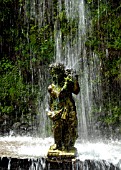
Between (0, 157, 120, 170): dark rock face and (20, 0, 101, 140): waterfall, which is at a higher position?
(20, 0, 101, 140): waterfall

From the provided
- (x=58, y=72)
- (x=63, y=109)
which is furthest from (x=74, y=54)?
A: (x=63, y=109)

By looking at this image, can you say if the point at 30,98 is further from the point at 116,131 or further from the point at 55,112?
the point at 55,112

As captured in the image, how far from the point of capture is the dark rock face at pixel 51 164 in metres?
5.56

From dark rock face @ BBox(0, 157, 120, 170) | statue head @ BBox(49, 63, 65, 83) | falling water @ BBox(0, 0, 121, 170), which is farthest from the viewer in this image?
falling water @ BBox(0, 0, 121, 170)

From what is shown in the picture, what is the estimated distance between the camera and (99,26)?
1123 centimetres

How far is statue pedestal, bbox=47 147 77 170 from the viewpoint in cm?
561

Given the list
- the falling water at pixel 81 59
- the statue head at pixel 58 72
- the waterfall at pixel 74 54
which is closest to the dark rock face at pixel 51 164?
the statue head at pixel 58 72

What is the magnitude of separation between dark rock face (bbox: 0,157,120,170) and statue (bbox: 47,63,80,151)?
0.27 m

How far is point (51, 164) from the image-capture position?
18.6ft

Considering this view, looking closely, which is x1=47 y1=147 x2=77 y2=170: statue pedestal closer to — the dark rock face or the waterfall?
the dark rock face

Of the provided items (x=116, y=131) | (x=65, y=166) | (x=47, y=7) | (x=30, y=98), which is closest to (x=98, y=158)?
(x=65, y=166)

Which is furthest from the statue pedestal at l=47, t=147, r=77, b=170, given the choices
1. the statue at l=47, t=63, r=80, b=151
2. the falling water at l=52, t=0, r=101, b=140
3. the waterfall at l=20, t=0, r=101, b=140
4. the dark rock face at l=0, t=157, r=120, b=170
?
the falling water at l=52, t=0, r=101, b=140

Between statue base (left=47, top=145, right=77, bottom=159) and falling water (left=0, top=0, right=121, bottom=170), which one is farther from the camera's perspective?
falling water (left=0, top=0, right=121, bottom=170)

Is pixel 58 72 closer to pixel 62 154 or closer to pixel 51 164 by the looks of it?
pixel 62 154
